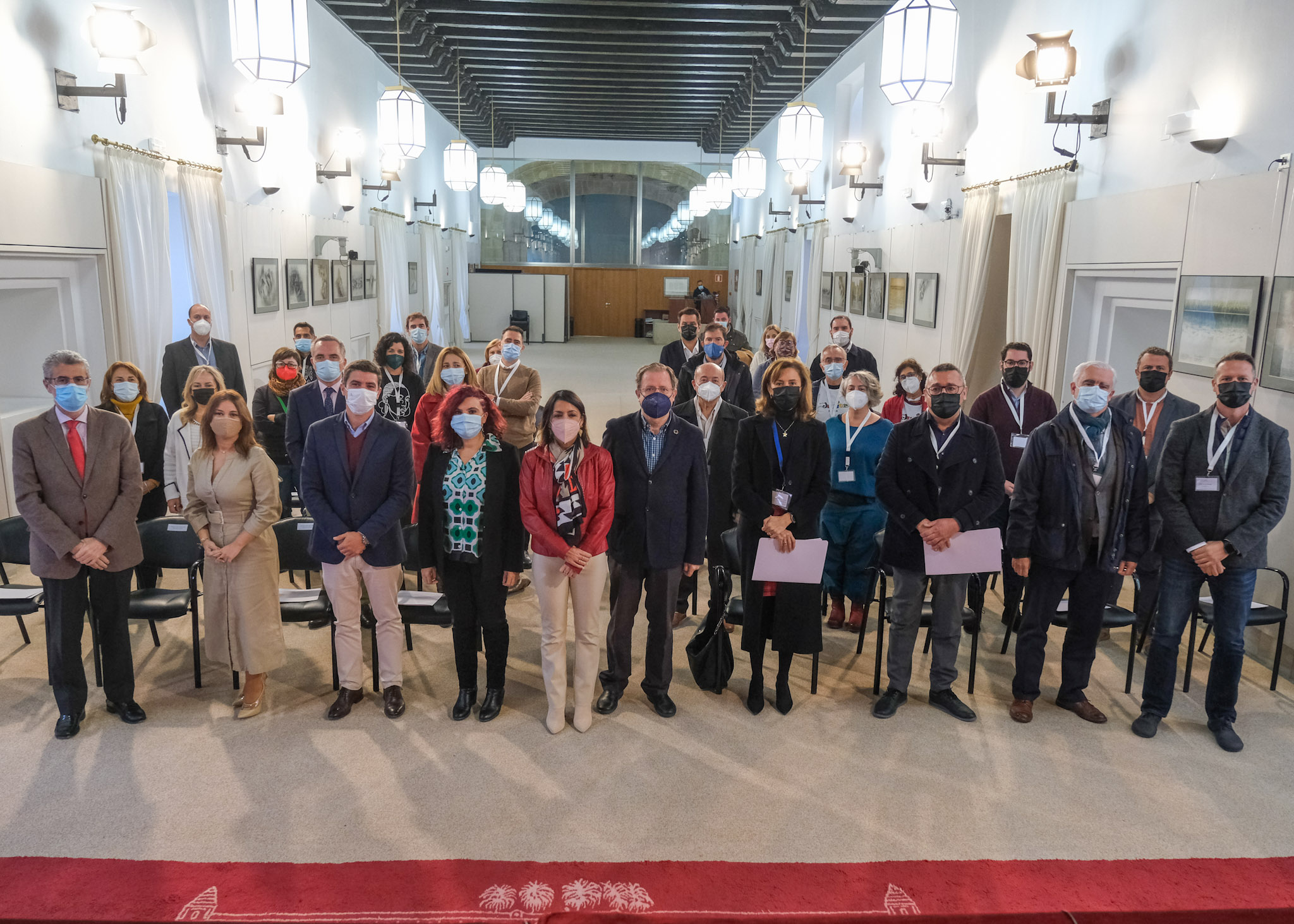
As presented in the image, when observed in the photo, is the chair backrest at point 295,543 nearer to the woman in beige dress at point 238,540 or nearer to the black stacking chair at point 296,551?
the black stacking chair at point 296,551

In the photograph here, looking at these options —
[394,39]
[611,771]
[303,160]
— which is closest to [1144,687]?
[611,771]

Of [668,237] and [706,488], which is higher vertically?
[668,237]

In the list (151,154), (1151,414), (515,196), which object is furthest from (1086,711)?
(515,196)

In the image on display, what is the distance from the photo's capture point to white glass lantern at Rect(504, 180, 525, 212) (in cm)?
2216

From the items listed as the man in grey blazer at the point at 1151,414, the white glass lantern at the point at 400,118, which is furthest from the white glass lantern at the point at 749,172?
the man in grey blazer at the point at 1151,414

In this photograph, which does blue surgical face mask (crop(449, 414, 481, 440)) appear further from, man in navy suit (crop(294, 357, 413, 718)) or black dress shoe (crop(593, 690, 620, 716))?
black dress shoe (crop(593, 690, 620, 716))

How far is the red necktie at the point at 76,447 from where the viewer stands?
398cm

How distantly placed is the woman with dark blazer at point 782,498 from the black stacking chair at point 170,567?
2.80 metres

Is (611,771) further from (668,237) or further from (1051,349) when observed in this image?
(668,237)

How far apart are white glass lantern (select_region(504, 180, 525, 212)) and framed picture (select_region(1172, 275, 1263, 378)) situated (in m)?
18.4

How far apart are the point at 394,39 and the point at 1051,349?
457 inches

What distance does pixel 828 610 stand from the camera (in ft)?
19.1

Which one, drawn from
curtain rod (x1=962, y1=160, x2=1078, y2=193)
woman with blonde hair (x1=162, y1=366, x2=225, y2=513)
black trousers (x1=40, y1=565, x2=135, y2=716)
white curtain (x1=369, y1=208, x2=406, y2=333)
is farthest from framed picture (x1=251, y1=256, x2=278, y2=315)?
curtain rod (x1=962, y1=160, x2=1078, y2=193)

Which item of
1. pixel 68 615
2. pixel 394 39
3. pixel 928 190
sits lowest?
pixel 68 615
